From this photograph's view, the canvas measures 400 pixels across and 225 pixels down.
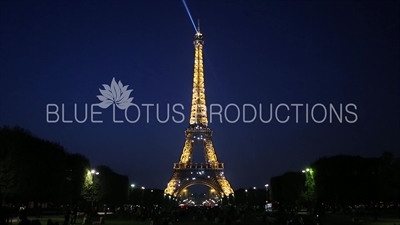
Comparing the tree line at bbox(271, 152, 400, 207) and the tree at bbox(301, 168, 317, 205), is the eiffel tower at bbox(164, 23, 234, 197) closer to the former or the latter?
the tree at bbox(301, 168, 317, 205)

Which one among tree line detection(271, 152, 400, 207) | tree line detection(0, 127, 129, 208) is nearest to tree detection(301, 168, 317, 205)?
tree line detection(271, 152, 400, 207)

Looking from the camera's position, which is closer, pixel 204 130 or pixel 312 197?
pixel 312 197

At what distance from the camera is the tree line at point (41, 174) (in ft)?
Answer: 179

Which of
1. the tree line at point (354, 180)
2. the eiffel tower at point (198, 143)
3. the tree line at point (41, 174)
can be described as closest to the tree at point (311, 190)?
the tree line at point (354, 180)

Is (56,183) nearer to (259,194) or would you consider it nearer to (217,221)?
(217,221)

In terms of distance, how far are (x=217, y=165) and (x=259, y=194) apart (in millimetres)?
50054

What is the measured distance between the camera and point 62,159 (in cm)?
7050

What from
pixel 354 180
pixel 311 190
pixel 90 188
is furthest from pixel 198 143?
pixel 354 180

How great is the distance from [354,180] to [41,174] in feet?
143

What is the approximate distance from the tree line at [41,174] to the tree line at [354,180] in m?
34.6

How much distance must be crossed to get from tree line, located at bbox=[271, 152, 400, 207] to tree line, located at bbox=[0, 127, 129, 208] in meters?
34.6

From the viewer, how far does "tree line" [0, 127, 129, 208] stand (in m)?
54.5

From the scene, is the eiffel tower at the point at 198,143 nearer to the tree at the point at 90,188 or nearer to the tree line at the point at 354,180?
the tree at the point at 90,188

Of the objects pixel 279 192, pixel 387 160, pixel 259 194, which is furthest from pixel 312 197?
pixel 259 194
